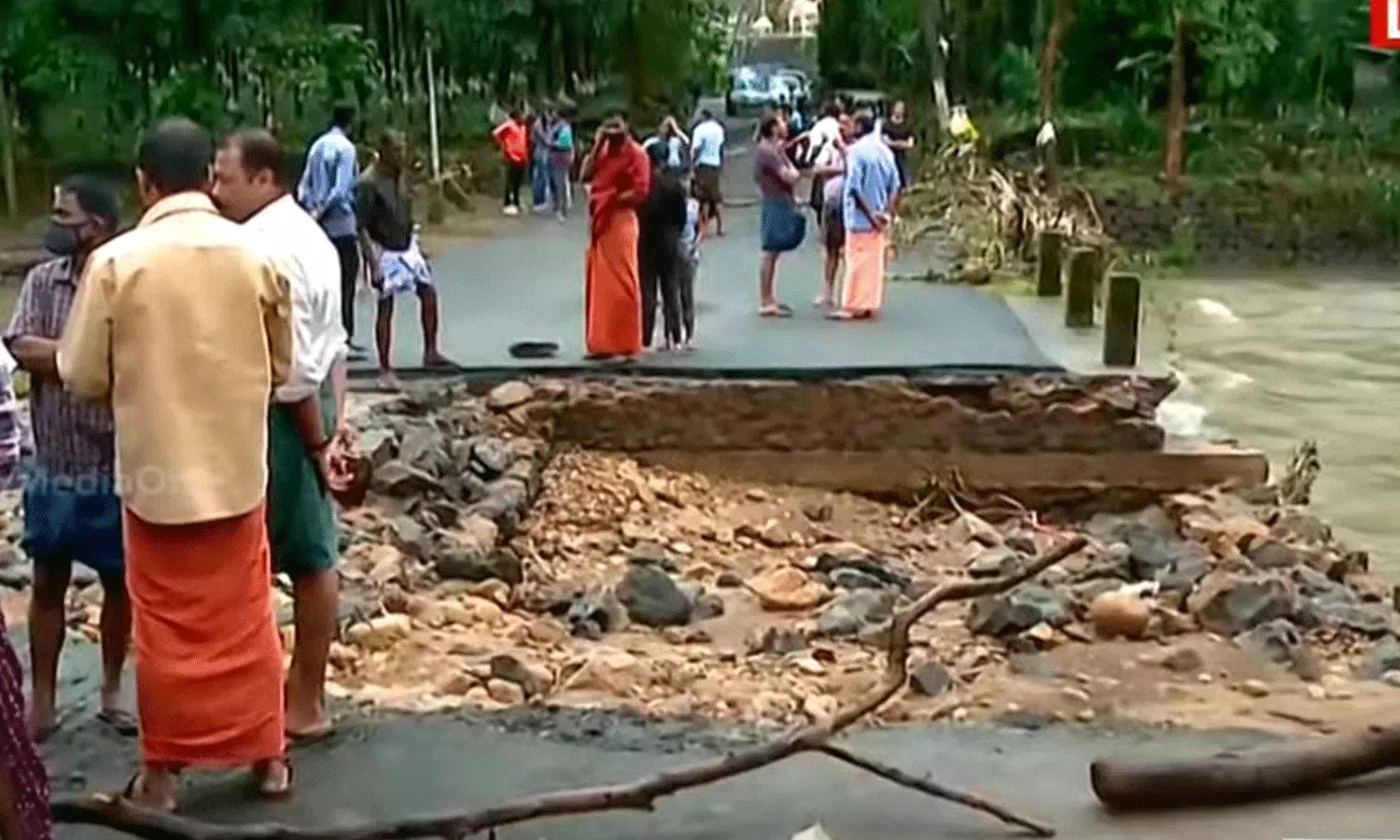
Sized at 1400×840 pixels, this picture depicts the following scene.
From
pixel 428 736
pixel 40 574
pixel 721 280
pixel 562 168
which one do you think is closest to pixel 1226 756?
pixel 428 736

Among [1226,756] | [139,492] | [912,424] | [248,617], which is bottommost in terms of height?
[912,424]

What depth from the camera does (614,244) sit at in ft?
47.6

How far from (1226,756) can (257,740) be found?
2450 mm

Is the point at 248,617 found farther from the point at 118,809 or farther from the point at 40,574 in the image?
the point at 40,574

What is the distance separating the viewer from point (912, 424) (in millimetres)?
13938

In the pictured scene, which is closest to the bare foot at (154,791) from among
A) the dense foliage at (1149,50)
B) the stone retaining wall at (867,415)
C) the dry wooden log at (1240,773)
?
the dry wooden log at (1240,773)

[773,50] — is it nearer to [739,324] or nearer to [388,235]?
[739,324]

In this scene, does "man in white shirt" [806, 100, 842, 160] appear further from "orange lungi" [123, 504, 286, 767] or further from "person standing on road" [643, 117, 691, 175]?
"orange lungi" [123, 504, 286, 767]

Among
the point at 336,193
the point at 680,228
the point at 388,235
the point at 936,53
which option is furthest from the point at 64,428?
the point at 936,53

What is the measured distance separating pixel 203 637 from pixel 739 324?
39.6 ft

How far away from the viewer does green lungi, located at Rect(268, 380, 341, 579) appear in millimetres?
5543

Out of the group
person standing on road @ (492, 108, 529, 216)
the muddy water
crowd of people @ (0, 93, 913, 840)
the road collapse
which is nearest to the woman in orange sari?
the road collapse

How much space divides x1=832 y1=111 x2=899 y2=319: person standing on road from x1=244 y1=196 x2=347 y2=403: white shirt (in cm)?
1132

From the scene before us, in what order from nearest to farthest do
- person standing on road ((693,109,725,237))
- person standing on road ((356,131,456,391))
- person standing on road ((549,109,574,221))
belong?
person standing on road ((356,131,456,391))
person standing on road ((693,109,725,237))
person standing on road ((549,109,574,221))
